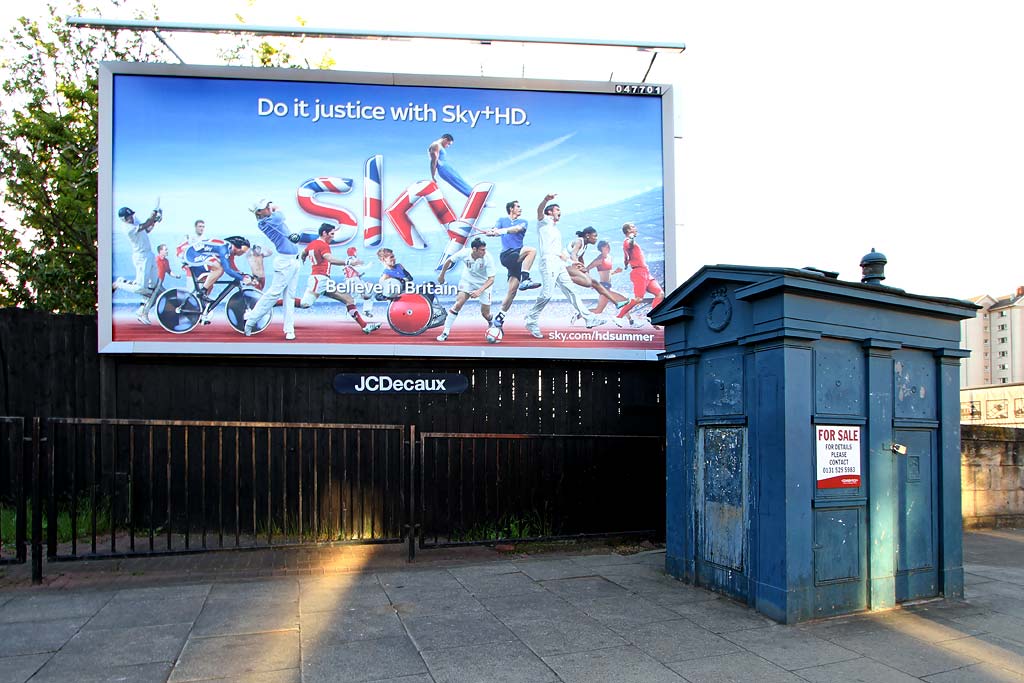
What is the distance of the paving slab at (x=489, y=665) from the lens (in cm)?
482

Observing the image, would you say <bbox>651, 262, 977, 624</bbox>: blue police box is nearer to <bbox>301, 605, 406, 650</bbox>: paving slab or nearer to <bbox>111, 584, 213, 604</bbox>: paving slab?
<bbox>301, 605, 406, 650</bbox>: paving slab

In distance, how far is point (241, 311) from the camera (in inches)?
379

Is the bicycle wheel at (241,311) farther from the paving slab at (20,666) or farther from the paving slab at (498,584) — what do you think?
the paving slab at (20,666)

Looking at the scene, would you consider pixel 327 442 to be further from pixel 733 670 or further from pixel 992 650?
pixel 992 650

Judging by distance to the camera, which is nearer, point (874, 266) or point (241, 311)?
point (874, 266)

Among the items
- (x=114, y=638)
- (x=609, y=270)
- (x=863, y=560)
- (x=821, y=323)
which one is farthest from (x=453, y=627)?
(x=609, y=270)

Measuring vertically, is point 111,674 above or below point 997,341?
below

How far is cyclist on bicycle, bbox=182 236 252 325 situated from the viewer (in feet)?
31.5

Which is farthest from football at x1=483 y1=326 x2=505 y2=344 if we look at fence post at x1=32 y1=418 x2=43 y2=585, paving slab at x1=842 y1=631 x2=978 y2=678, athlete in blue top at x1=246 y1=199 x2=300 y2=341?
paving slab at x1=842 y1=631 x2=978 y2=678

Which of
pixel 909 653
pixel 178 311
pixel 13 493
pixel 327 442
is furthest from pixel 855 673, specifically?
pixel 13 493

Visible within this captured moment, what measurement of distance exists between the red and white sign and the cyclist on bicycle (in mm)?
6973

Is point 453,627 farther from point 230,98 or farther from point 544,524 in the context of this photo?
point 230,98

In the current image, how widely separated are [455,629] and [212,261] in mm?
5987

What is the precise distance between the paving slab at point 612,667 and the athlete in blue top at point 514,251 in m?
5.55
